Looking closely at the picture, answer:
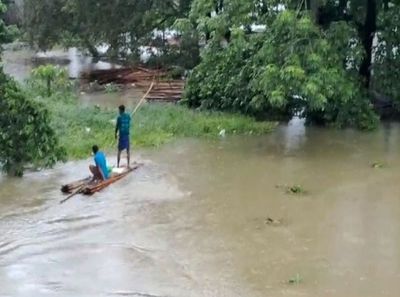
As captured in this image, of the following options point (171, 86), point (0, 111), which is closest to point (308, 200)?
point (0, 111)

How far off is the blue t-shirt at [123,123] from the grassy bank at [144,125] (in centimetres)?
171

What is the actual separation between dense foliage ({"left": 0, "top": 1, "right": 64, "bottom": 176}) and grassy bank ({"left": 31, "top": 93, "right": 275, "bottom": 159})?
4.36 ft

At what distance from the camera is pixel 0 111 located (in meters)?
15.6

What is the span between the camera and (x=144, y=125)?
1970 centimetres

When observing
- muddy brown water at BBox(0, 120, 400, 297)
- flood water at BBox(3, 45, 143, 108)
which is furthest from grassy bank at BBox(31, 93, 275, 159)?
flood water at BBox(3, 45, 143, 108)

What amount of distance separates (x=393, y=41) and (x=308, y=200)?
8467mm

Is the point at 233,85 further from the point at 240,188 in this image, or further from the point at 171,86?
the point at 240,188

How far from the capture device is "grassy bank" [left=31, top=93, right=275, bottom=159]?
59.5 ft

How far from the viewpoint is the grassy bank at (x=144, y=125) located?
18141mm

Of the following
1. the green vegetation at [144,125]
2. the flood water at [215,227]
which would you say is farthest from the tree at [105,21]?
the flood water at [215,227]

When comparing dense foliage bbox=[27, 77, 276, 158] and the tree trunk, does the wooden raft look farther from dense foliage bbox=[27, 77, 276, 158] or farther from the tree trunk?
the tree trunk

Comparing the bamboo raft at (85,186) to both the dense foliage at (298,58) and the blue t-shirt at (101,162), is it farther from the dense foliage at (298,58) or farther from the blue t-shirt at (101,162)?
the dense foliage at (298,58)

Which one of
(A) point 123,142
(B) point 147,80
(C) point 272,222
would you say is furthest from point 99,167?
(B) point 147,80

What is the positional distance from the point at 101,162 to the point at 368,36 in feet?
32.7
